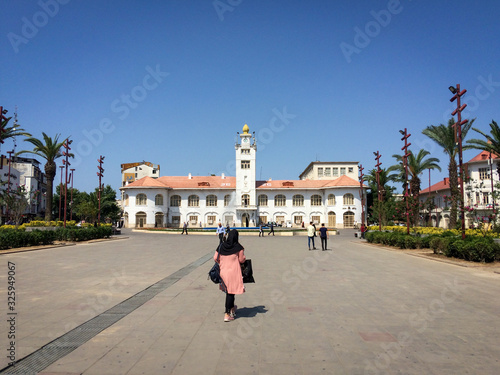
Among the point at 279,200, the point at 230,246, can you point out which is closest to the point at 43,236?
the point at 230,246

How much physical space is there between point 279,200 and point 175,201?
56.6 ft

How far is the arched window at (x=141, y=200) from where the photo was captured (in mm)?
57994

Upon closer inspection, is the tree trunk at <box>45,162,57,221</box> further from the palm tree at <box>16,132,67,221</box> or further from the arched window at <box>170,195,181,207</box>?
the arched window at <box>170,195,181,207</box>

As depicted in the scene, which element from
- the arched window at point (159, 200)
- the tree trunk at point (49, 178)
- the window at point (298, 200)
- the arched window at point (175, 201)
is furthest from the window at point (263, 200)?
the tree trunk at point (49, 178)

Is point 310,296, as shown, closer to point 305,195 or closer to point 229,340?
point 229,340

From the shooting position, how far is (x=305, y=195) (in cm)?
6069

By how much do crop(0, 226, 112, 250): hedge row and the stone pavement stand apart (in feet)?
31.7

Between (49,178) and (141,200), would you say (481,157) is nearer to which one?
(141,200)

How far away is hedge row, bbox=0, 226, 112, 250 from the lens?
17.9 meters

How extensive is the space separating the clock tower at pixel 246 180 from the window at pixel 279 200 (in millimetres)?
3563

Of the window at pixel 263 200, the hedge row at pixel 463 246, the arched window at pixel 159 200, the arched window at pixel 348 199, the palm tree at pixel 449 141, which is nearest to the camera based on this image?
the hedge row at pixel 463 246

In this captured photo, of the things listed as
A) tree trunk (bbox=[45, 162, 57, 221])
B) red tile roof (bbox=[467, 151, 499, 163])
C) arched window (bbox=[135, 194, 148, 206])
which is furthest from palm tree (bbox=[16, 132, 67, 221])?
red tile roof (bbox=[467, 151, 499, 163])

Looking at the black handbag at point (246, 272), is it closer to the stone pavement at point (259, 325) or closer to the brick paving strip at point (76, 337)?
the stone pavement at point (259, 325)

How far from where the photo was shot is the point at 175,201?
6094 centimetres
